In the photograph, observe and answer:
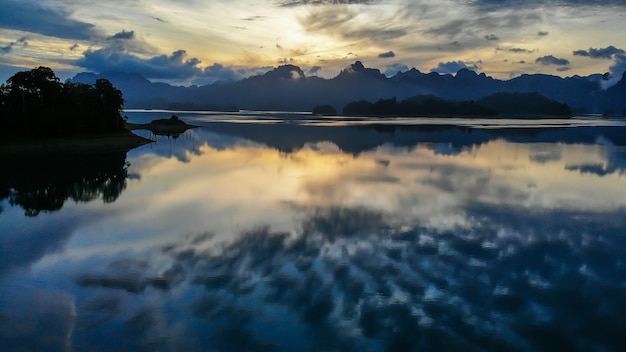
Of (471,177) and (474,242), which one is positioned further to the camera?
(471,177)

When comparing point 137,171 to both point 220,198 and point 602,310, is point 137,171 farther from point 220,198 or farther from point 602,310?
point 602,310

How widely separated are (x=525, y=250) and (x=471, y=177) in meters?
21.1

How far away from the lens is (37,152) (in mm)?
59375

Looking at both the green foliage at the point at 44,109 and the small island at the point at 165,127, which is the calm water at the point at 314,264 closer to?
the green foliage at the point at 44,109

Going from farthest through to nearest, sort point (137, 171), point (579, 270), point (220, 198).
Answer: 1. point (137, 171)
2. point (220, 198)
3. point (579, 270)

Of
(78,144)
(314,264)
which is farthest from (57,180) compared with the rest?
(78,144)

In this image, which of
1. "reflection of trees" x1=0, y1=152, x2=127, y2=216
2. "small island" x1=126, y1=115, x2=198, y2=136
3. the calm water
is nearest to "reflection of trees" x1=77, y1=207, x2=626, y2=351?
the calm water

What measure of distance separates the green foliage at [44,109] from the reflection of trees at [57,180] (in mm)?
12349

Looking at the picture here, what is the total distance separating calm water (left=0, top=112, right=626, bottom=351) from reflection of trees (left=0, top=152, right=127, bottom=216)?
0.38 meters

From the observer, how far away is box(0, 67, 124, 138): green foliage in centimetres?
6419

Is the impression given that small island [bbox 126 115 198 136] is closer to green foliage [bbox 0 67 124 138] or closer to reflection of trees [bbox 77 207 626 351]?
green foliage [bbox 0 67 124 138]

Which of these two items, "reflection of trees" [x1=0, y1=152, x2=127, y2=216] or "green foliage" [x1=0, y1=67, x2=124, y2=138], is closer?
"reflection of trees" [x1=0, y1=152, x2=127, y2=216]

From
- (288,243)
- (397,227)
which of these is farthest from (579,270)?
(288,243)

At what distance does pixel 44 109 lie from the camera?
67625 mm
